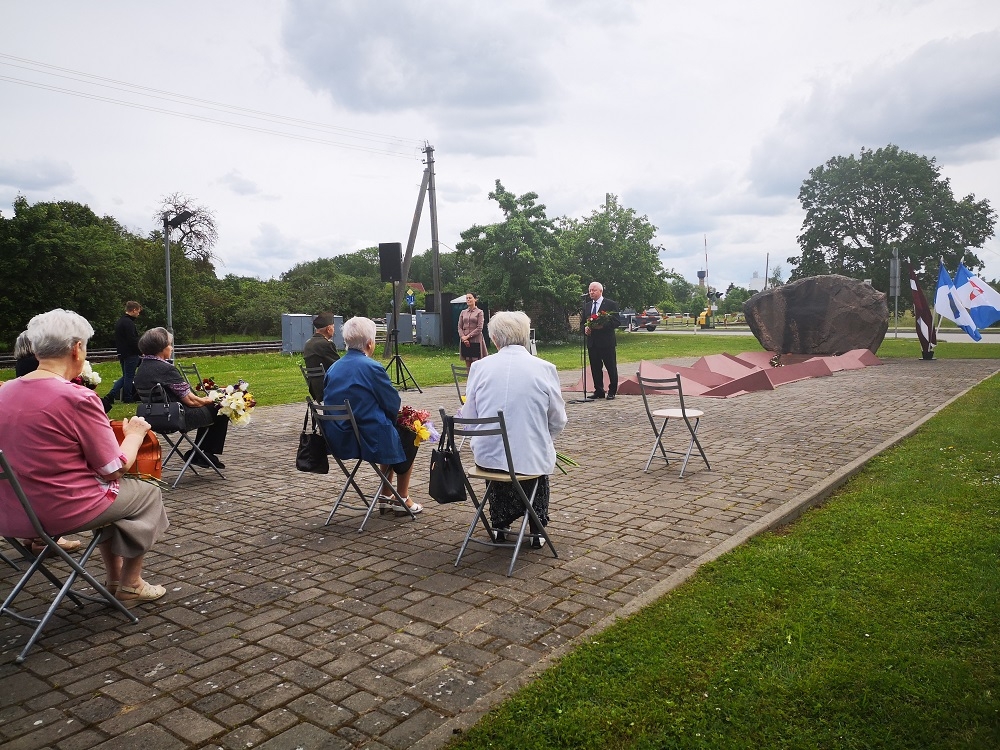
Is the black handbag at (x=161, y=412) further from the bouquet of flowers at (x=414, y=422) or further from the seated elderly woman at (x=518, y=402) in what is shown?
the seated elderly woman at (x=518, y=402)

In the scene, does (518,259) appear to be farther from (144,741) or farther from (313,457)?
(144,741)

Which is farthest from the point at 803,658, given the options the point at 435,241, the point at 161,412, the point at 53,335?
the point at 435,241

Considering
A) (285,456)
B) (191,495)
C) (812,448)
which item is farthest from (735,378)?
(191,495)

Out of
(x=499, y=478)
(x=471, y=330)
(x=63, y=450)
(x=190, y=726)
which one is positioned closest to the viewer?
(x=190, y=726)

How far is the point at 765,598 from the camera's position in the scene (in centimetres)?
427

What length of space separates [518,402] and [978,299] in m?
19.9

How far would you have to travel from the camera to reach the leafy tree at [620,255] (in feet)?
115

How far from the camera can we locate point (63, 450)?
3926 millimetres

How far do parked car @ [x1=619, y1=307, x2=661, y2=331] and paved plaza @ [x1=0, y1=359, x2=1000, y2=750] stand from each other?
1413 inches

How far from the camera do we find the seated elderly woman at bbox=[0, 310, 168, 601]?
12.8 feet

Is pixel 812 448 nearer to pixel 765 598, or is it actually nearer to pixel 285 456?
pixel 765 598

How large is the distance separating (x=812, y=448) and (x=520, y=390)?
4.99 meters

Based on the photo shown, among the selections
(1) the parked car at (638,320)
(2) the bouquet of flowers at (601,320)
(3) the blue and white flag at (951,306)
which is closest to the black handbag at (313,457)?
(2) the bouquet of flowers at (601,320)

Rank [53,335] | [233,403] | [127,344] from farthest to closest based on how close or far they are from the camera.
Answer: [127,344]
[233,403]
[53,335]
